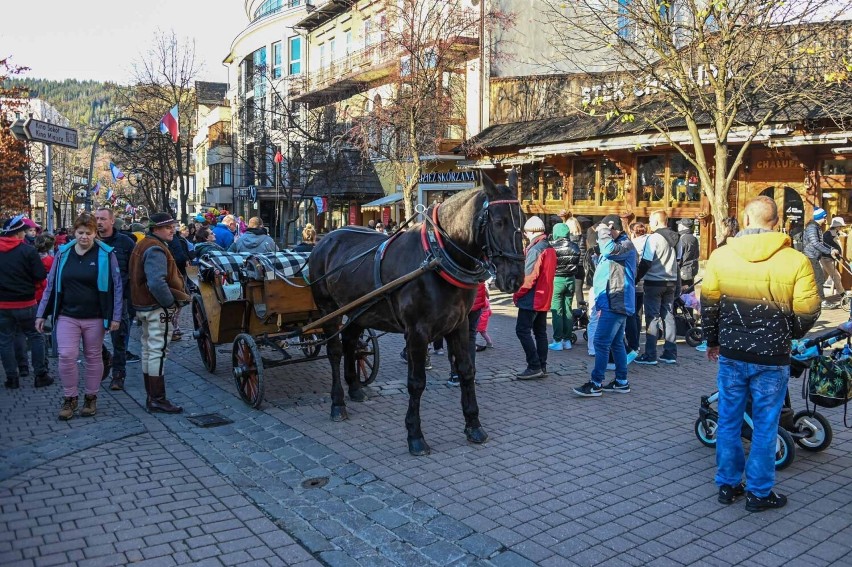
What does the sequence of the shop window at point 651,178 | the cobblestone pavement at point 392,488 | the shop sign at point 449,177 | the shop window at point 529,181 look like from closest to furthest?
1. the cobblestone pavement at point 392,488
2. the shop window at point 651,178
3. the shop window at point 529,181
4. the shop sign at point 449,177

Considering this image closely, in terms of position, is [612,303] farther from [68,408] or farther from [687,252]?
[68,408]

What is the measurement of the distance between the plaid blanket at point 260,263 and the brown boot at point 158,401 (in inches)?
53.5

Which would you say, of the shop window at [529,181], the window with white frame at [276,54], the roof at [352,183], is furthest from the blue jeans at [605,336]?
the window with white frame at [276,54]

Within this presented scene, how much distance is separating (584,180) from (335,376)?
15048 mm

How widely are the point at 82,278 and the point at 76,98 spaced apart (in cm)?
18063

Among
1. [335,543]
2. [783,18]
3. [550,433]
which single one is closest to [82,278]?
[335,543]

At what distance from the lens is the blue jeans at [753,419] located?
4.66m

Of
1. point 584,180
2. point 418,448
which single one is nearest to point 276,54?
point 584,180

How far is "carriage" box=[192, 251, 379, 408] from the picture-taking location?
24.9 feet

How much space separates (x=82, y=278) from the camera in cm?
687

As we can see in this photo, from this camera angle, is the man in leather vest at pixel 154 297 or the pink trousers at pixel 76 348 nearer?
the pink trousers at pixel 76 348

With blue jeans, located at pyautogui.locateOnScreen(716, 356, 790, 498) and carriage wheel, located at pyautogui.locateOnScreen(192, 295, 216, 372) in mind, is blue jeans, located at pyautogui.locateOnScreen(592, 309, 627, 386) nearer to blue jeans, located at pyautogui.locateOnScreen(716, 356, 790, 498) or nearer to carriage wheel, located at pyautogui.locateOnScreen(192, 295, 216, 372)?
blue jeans, located at pyautogui.locateOnScreen(716, 356, 790, 498)

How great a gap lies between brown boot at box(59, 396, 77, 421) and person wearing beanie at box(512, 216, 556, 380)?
489 cm

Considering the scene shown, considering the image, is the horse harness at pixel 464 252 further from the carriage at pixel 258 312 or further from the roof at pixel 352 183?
the roof at pixel 352 183
